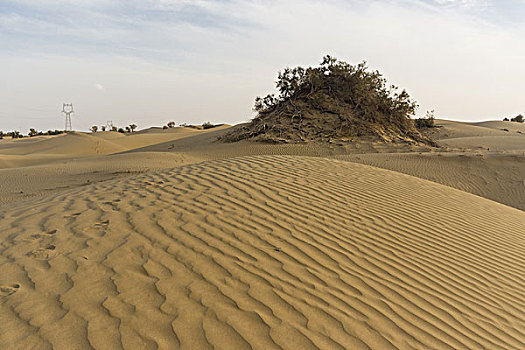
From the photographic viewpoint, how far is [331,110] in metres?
17.4

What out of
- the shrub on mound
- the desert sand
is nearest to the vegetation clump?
the shrub on mound

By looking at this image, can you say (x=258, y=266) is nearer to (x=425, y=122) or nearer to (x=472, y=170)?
(x=472, y=170)

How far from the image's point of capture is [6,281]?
2938 mm

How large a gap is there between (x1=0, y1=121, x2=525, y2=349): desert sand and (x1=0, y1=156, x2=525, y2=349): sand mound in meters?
0.01

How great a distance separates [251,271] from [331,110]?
49.3 feet

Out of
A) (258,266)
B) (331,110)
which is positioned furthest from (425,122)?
(258,266)

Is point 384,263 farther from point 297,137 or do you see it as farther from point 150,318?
point 297,137

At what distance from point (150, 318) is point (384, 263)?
92.3 inches

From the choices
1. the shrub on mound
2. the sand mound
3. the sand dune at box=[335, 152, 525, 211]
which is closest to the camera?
the sand mound

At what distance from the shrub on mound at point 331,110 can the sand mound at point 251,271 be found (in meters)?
11.1

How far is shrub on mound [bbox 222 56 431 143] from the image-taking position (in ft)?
55.0

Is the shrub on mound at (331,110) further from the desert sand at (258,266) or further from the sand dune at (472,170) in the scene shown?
the desert sand at (258,266)

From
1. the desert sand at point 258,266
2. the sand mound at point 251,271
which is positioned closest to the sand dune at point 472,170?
the desert sand at point 258,266

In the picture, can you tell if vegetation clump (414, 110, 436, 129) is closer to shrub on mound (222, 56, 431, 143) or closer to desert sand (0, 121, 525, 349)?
shrub on mound (222, 56, 431, 143)
